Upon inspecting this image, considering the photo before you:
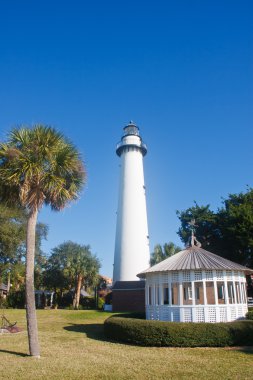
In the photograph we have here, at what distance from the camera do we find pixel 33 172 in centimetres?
1384

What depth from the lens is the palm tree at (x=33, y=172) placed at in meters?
13.8

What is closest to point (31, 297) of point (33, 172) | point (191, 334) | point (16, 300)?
point (33, 172)

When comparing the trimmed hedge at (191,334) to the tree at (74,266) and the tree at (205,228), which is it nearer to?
the tree at (205,228)

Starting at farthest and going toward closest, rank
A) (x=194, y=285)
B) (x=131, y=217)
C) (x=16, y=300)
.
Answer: (x=16, y=300) < (x=131, y=217) < (x=194, y=285)

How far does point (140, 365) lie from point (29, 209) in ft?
25.0

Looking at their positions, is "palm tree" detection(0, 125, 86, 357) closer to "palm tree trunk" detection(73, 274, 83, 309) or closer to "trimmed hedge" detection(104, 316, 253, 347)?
"trimmed hedge" detection(104, 316, 253, 347)

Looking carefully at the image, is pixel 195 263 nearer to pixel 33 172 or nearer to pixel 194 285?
pixel 194 285

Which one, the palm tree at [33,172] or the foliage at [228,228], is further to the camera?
the foliage at [228,228]

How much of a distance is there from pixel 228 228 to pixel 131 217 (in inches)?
425

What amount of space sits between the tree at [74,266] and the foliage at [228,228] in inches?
513

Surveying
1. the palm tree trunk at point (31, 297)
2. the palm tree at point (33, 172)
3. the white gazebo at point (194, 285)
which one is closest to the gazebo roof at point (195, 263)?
the white gazebo at point (194, 285)

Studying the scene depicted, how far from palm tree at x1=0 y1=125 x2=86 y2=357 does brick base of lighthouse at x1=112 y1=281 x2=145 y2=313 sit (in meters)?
23.0

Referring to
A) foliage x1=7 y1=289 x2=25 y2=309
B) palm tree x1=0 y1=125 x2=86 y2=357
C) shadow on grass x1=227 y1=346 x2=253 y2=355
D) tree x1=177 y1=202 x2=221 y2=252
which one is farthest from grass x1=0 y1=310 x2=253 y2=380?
foliage x1=7 y1=289 x2=25 y2=309

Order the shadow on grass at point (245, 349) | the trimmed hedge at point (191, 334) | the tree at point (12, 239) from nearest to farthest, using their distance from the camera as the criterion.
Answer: the shadow on grass at point (245, 349), the trimmed hedge at point (191, 334), the tree at point (12, 239)
